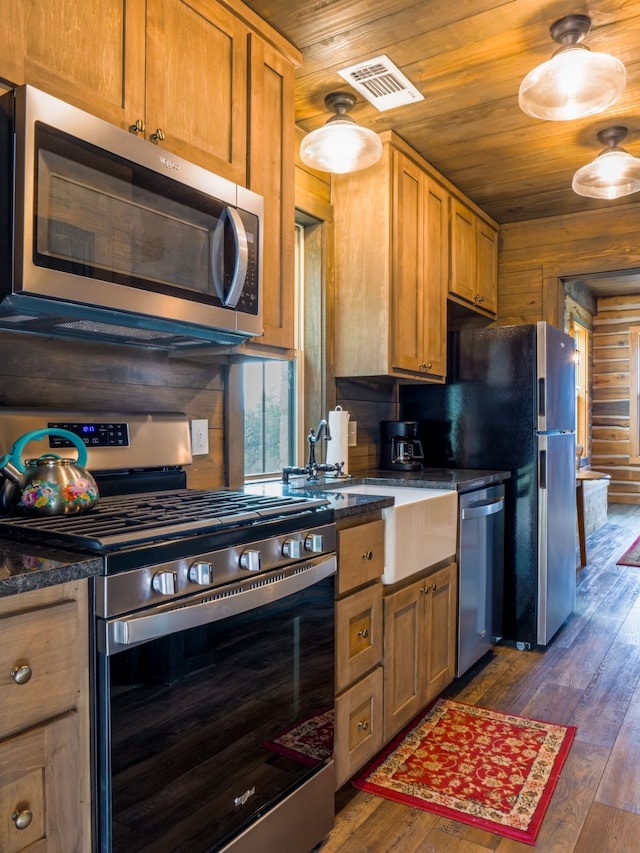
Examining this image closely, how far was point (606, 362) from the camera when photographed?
8445 millimetres

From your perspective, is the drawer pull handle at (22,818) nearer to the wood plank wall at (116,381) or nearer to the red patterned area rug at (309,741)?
the red patterned area rug at (309,741)

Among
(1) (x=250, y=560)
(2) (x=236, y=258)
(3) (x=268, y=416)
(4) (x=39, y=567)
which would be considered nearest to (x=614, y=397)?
(3) (x=268, y=416)

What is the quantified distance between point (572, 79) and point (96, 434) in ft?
5.97

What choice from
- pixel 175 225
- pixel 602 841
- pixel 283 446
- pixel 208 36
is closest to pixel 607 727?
pixel 602 841

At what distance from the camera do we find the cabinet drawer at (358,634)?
A: 1.84 meters

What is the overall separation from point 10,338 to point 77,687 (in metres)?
0.95

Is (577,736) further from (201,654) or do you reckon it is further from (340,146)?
(340,146)

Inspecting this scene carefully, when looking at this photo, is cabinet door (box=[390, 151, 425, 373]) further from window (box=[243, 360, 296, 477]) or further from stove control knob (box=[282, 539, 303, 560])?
stove control knob (box=[282, 539, 303, 560])

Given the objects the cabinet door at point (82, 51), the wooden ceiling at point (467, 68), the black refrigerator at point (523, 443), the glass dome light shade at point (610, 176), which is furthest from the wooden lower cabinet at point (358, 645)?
the glass dome light shade at point (610, 176)

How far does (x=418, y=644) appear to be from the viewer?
2314 millimetres

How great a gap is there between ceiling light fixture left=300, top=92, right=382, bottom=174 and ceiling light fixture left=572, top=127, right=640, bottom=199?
101 centimetres

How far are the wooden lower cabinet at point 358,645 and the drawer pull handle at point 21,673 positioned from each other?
96 centimetres

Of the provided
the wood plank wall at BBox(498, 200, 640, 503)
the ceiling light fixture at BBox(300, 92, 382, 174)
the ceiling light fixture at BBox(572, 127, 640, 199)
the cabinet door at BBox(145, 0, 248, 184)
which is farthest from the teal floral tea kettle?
the wood plank wall at BBox(498, 200, 640, 503)

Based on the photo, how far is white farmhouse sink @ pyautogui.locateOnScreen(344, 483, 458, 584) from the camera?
210 cm
